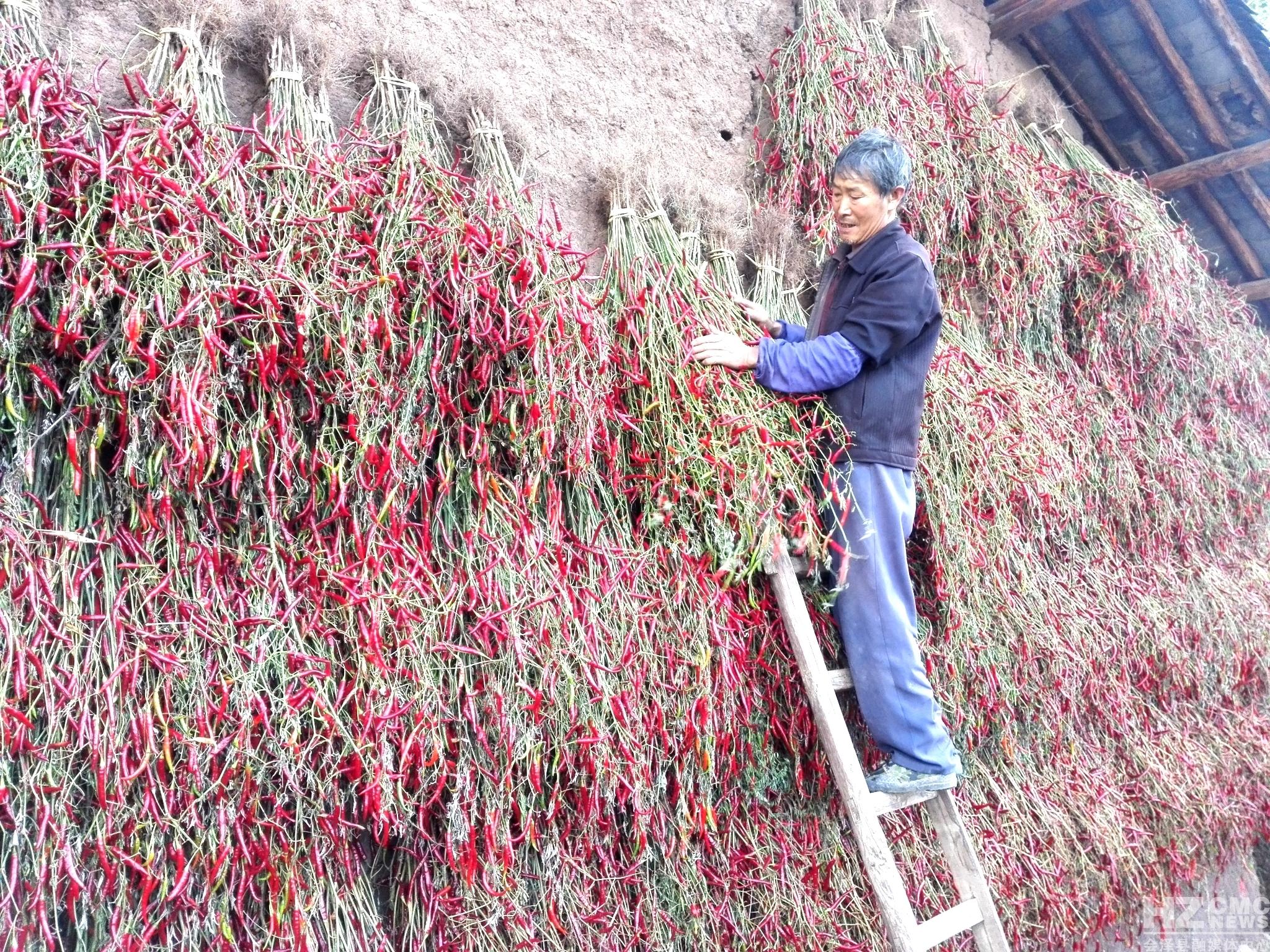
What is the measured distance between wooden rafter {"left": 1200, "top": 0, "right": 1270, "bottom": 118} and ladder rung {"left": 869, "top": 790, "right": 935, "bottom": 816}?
324cm

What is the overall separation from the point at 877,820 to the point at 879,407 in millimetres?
923

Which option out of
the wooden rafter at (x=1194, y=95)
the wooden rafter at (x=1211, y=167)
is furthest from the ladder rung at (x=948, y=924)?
the wooden rafter at (x=1211, y=167)

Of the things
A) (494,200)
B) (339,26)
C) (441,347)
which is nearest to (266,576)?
(441,347)

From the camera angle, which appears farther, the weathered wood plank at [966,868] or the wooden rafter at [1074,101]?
the wooden rafter at [1074,101]

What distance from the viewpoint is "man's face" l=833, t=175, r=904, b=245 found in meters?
1.95

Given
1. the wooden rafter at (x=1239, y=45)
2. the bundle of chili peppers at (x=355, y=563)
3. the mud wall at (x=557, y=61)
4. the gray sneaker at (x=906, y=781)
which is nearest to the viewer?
the bundle of chili peppers at (x=355, y=563)

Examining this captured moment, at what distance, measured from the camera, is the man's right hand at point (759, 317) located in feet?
6.97

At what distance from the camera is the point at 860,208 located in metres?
1.96

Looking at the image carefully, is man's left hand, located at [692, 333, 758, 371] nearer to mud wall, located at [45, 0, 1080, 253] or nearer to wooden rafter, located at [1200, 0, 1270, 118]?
mud wall, located at [45, 0, 1080, 253]

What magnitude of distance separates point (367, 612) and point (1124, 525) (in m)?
2.93

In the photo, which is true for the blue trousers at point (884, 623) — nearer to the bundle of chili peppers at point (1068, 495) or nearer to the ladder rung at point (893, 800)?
the ladder rung at point (893, 800)

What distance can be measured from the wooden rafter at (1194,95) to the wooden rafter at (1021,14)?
293 millimetres

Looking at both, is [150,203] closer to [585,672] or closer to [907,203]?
[585,672]

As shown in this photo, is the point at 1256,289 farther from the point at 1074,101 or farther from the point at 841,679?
the point at 841,679
